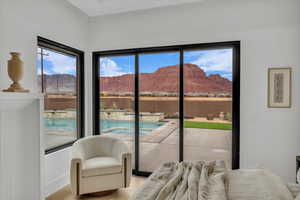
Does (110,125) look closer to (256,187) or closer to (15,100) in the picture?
(15,100)

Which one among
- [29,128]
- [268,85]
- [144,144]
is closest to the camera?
[29,128]

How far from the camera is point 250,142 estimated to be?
2881mm

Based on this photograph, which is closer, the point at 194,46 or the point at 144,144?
the point at 194,46

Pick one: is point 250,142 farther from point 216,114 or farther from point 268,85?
point 268,85

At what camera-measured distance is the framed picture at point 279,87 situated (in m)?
2.71

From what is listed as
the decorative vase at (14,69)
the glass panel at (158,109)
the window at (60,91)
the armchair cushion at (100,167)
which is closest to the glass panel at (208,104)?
the glass panel at (158,109)

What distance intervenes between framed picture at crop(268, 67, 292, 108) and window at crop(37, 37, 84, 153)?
118 inches

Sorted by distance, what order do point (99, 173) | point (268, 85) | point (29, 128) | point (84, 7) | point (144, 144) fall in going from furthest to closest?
point (144, 144) → point (84, 7) → point (268, 85) → point (99, 173) → point (29, 128)

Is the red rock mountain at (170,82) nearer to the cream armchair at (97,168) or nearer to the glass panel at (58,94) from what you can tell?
the glass panel at (58,94)

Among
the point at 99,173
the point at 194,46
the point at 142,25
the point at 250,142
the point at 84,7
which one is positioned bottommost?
the point at 99,173

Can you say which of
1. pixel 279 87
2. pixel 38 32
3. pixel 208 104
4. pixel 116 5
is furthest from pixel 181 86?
pixel 38 32

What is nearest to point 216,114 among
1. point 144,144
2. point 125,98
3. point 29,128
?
point 144,144

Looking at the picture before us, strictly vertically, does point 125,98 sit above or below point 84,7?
below

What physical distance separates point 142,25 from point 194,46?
0.94 metres
